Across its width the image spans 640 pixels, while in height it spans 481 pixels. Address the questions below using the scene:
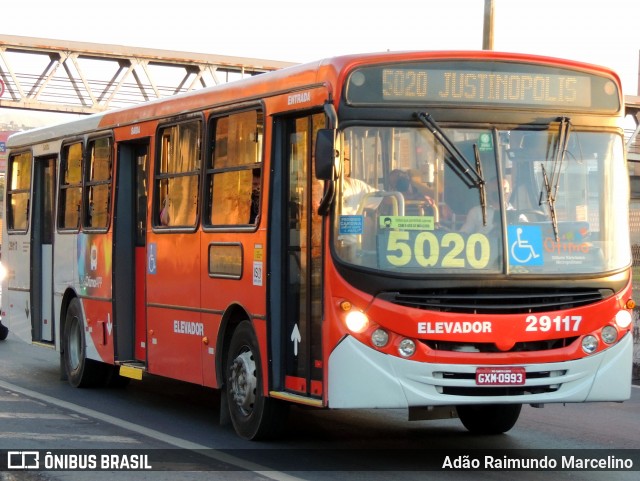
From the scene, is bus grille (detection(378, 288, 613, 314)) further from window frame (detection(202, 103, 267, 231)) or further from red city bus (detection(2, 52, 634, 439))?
window frame (detection(202, 103, 267, 231))

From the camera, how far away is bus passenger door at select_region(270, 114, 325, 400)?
1030 cm

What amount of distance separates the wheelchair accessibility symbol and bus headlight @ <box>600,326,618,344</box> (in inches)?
28.0

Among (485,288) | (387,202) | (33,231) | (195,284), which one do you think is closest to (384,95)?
(387,202)

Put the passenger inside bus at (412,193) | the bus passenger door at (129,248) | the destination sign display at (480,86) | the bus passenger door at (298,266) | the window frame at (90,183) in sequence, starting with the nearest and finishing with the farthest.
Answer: the passenger inside bus at (412,193) → the destination sign display at (480,86) → the bus passenger door at (298,266) → the bus passenger door at (129,248) → the window frame at (90,183)

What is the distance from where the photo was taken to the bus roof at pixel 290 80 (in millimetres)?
10102

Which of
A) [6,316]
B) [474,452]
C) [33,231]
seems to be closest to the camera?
[474,452]

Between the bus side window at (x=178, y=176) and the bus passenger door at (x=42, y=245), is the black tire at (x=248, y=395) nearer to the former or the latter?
the bus side window at (x=178, y=176)

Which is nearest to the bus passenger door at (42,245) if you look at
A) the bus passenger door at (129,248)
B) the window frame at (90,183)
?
the window frame at (90,183)

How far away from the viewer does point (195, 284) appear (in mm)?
12359

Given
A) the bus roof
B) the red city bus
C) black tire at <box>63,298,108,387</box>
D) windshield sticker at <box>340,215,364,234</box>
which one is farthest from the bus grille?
black tire at <box>63,298,108,387</box>

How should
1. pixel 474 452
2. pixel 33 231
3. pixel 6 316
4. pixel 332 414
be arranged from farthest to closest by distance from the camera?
pixel 6 316
pixel 33 231
pixel 332 414
pixel 474 452

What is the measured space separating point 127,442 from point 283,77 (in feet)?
10.2

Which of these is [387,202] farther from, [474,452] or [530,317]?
[474,452]

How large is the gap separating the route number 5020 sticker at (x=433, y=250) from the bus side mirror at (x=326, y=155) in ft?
2.00
